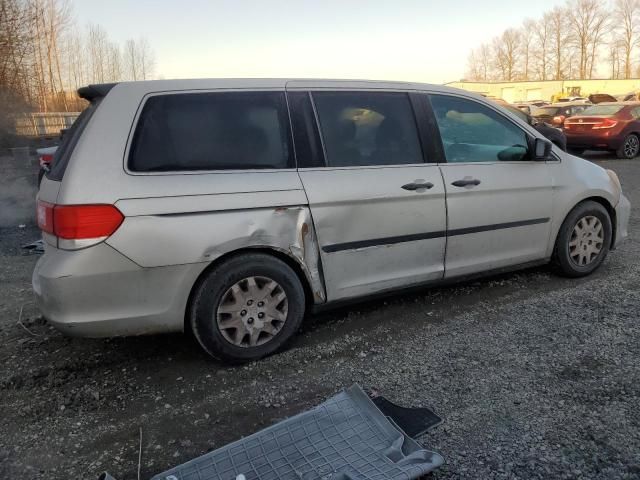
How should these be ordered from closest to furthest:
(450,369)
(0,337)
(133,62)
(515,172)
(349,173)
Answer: (450,369)
(349,173)
(0,337)
(515,172)
(133,62)

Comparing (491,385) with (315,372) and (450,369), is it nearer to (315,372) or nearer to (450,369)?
(450,369)

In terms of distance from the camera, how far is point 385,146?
3635 mm

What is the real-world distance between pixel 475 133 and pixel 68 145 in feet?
9.69

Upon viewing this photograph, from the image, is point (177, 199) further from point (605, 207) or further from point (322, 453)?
point (605, 207)

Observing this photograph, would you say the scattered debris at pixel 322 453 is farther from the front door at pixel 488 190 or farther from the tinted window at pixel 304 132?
the front door at pixel 488 190

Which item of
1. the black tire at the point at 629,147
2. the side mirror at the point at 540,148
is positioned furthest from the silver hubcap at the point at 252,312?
the black tire at the point at 629,147

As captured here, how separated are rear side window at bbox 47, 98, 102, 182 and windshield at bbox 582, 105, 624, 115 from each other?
1449 centimetres

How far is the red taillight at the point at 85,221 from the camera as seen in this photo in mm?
2732

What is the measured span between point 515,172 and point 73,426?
3535 millimetres

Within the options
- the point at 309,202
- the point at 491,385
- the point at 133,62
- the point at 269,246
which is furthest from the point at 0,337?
the point at 133,62

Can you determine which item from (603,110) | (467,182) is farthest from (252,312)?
(603,110)

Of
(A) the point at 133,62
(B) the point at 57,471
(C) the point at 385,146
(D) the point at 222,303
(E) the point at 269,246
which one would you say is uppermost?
(A) the point at 133,62

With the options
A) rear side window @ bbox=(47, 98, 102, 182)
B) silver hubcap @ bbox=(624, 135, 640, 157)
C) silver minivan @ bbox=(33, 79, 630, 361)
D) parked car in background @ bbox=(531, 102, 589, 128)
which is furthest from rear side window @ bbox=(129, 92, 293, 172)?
parked car in background @ bbox=(531, 102, 589, 128)

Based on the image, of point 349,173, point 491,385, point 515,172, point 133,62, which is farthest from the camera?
point 133,62
